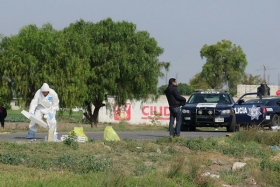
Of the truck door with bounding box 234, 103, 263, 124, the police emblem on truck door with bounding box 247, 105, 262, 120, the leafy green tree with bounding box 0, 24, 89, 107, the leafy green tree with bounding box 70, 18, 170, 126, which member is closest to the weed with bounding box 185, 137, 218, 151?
the truck door with bounding box 234, 103, 263, 124

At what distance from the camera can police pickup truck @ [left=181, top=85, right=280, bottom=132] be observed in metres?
26.5

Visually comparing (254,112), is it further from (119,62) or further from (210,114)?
(119,62)

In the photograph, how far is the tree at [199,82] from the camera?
76.9 meters

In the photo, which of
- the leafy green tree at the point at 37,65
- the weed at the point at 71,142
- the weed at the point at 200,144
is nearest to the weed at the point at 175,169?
the weed at the point at 71,142

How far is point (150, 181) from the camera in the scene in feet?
38.2

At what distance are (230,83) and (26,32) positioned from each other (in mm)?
43455

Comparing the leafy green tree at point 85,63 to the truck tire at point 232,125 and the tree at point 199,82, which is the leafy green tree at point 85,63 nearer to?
the truck tire at point 232,125

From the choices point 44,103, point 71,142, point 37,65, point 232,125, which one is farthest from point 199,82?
point 71,142

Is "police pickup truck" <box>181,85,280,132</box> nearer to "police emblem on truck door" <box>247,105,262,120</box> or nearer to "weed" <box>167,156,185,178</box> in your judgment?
"police emblem on truck door" <box>247,105,262,120</box>

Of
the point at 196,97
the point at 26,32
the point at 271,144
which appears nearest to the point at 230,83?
the point at 26,32

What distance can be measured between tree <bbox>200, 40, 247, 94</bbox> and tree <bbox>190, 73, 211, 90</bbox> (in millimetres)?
579

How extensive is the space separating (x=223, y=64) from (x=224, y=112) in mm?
50637

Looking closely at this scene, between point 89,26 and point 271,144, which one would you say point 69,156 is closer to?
point 271,144

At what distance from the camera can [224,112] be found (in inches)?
1043
